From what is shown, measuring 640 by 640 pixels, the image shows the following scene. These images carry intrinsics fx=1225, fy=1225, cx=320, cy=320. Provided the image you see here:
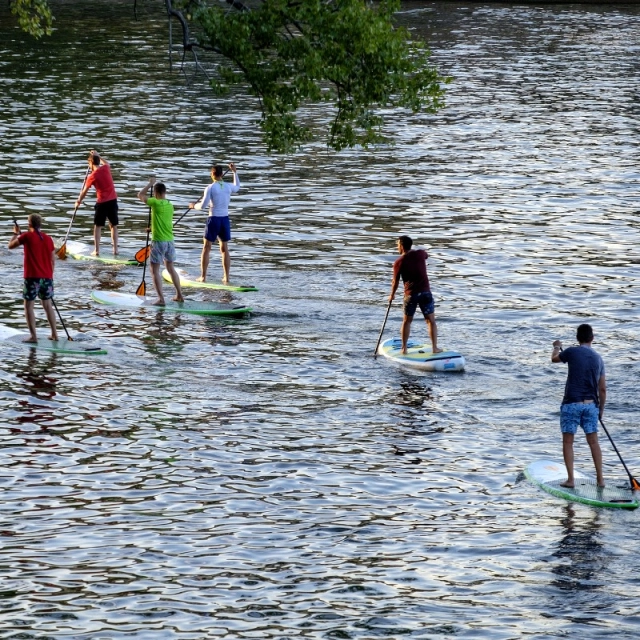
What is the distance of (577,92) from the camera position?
5147 cm

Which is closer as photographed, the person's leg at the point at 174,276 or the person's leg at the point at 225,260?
the person's leg at the point at 174,276

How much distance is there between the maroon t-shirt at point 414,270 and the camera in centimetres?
2086

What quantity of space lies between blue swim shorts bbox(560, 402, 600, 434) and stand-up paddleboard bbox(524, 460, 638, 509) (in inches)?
26.1

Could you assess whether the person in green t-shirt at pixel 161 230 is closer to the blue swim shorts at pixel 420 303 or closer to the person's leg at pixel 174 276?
the person's leg at pixel 174 276

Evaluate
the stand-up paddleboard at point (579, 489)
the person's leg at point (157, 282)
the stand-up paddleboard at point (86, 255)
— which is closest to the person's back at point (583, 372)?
the stand-up paddleboard at point (579, 489)

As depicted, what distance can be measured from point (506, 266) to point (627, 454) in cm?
1107

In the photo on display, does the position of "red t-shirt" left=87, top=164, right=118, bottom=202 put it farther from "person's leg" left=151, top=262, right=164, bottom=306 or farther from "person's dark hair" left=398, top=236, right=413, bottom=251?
"person's dark hair" left=398, top=236, right=413, bottom=251

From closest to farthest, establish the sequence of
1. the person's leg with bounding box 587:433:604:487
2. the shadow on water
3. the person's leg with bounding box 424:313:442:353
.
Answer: the shadow on water < the person's leg with bounding box 587:433:604:487 < the person's leg with bounding box 424:313:442:353

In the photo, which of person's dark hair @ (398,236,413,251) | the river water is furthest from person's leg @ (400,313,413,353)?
person's dark hair @ (398,236,413,251)

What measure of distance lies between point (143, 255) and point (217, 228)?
184cm

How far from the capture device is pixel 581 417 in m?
15.5

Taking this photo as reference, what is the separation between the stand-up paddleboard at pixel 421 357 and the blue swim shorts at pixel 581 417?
15.4ft

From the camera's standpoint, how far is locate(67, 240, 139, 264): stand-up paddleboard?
27109mm

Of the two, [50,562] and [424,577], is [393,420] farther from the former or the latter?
[50,562]
